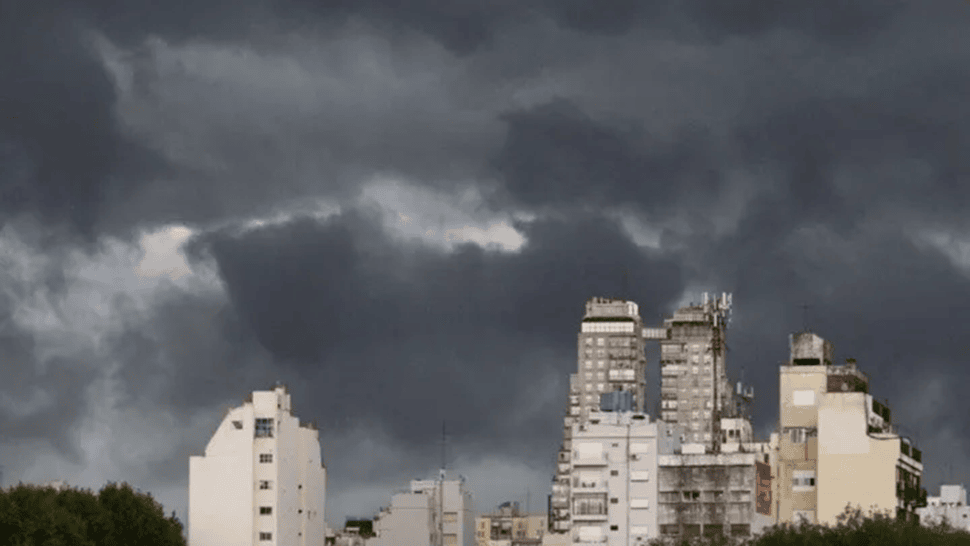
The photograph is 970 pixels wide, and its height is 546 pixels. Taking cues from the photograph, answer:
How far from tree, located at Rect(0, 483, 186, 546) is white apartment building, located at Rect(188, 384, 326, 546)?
22.6 meters

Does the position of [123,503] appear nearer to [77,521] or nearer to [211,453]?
[77,521]

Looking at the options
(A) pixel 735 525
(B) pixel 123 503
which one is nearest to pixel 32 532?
(B) pixel 123 503

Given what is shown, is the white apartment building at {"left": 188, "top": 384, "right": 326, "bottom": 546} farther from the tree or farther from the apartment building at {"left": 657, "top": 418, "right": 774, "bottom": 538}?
the apartment building at {"left": 657, "top": 418, "right": 774, "bottom": 538}

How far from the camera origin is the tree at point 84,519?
129125 millimetres

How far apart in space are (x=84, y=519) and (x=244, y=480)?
120 feet

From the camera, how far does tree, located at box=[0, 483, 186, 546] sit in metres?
129

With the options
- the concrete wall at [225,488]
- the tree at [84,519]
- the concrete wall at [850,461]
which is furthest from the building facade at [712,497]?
the tree at [84,519]

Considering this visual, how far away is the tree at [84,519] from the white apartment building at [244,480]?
74.1 feet

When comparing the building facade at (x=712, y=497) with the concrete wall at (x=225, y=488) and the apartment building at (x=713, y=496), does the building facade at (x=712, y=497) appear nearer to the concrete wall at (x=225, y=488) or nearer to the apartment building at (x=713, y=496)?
the apartment building at (x=713, y=496)

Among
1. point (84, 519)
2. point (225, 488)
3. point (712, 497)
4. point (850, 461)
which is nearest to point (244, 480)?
point (225, 488)

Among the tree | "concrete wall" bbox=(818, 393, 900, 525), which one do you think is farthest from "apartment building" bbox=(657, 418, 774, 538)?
the tree

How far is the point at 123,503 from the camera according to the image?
146 metres

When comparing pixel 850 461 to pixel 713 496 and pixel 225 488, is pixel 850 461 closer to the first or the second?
pixel 713 496

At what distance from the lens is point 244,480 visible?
17575 cm
